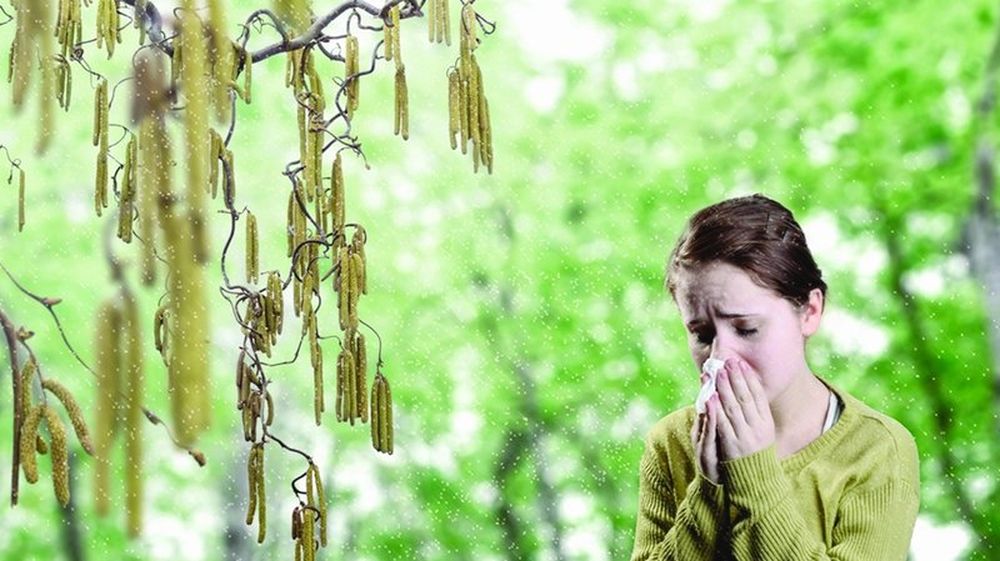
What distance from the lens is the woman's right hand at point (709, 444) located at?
3.28 feet

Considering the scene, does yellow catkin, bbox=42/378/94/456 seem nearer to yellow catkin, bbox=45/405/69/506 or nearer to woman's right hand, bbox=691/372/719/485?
yellow catkin, bbox=45/405/69/506

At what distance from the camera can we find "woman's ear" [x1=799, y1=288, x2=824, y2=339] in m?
1.09

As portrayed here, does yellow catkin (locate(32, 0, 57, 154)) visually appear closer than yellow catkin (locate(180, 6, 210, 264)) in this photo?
No

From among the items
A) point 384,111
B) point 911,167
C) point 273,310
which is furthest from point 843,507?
point 384,111

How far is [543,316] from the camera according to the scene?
567 cm

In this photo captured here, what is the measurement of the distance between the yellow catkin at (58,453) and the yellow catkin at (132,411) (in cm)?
16

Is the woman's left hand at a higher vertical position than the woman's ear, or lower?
lower

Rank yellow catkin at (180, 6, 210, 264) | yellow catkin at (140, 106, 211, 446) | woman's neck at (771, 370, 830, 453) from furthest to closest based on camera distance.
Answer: woman's neck at (771, 370, 830, 453) < yellow catkin at (180, 6, 210, 264) < yellow catkin at (140, 106, 211, 446)

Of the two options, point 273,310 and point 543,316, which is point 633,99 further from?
point 273,310

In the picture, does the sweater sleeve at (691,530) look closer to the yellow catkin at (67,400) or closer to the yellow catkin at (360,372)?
the yellow catkin at (360,372)

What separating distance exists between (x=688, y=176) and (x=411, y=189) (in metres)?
1.10

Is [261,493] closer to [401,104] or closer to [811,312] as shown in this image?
[401,104]

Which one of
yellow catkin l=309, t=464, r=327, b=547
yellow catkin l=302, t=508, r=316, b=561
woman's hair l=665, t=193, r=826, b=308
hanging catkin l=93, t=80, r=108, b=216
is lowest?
yellow catkin l=302, t=508, r=316, b=561

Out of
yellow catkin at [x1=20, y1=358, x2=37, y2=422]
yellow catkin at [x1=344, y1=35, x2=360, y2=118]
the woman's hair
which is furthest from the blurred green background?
yellow catkin at [x1=20, y1=358, x2=37, y2=422]
